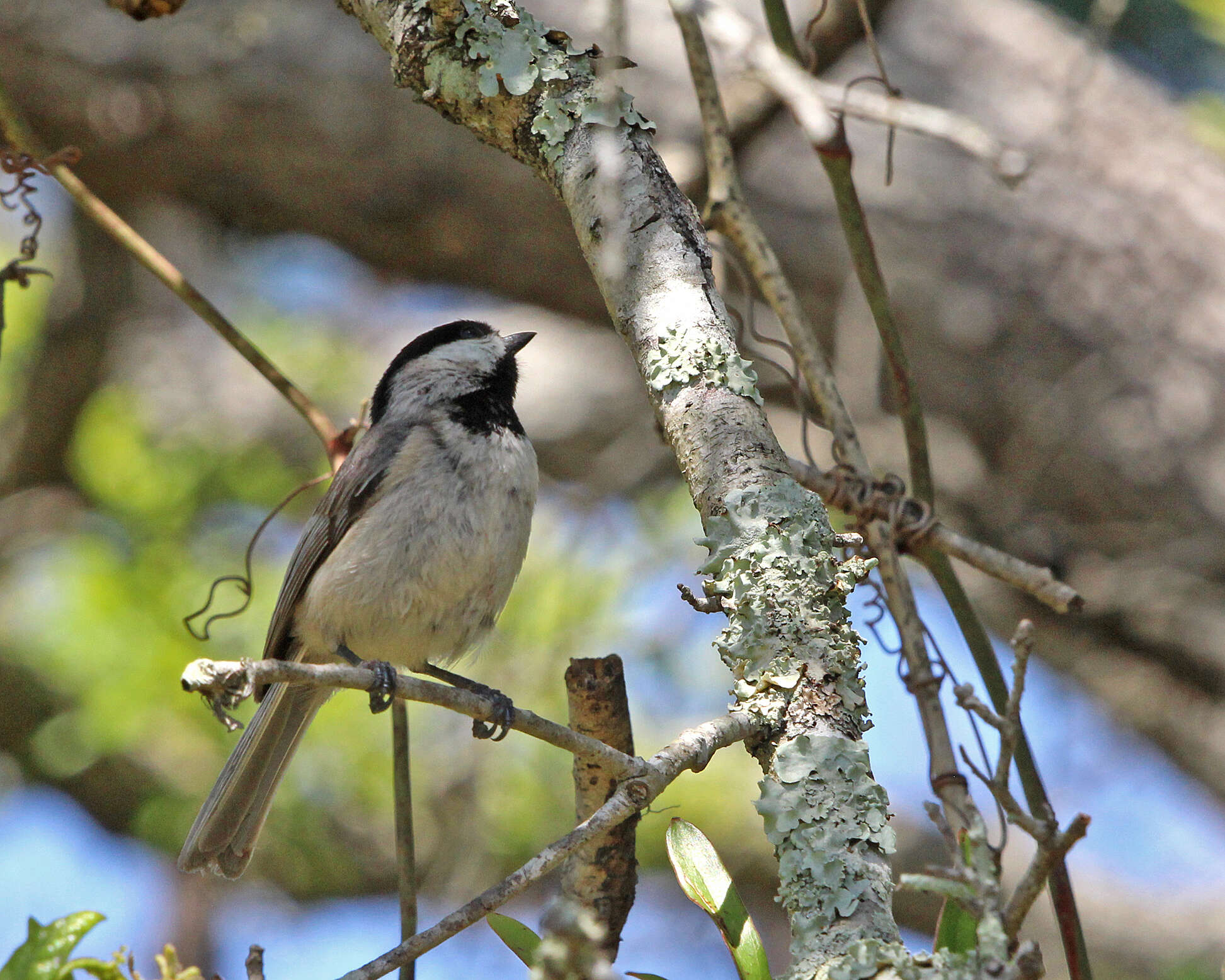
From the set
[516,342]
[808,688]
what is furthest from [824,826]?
[516,342]

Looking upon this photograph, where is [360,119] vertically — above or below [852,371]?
above

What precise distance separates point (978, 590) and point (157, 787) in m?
3.32

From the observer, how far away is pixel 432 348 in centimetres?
326

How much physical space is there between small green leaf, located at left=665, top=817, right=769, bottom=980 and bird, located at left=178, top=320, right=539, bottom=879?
3.04ft

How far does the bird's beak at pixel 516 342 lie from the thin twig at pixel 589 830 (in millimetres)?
2059

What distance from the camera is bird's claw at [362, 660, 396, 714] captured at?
1.24m

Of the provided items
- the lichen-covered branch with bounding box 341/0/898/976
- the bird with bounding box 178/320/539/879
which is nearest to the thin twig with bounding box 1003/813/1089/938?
the lichen-covered branch with bounding box 341/0/898/976

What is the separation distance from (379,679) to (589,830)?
0.29m

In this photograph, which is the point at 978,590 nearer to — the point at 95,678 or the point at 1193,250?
the point at 1193,250

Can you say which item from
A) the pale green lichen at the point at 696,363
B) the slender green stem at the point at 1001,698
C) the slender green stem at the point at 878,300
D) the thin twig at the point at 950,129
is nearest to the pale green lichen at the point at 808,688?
the pale green lichen at the point at 696,363

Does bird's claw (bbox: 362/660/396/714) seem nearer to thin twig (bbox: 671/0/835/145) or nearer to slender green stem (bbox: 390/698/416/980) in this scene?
slender green stem (bbox: 390/698/416/980)

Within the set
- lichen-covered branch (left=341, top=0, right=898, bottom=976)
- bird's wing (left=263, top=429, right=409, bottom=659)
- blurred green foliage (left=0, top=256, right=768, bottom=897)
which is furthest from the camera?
blurred green foliage (left=0, top=256, right=768, bottom=897)

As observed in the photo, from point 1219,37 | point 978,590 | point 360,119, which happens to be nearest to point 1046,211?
point 1219,37

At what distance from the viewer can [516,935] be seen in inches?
61.8
